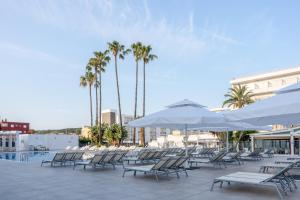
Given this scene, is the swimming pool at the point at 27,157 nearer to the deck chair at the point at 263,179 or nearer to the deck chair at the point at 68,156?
the deck chair at the point at 68,156

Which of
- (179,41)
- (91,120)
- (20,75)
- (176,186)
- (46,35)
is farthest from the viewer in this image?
(91,120)

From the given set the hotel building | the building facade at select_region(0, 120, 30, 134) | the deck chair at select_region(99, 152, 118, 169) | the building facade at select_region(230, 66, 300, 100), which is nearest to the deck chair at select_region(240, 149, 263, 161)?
the deck chair at select_region(99, 152, 118, 169)

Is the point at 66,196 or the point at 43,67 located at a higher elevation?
the point at 43,67

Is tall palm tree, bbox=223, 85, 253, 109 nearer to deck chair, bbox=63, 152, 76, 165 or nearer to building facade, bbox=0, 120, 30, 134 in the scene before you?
deck chair, bbox=63, 152, 76, 165

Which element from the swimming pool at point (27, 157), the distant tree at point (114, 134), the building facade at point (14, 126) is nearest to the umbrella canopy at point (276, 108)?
the swimming pool at point (27, 157)

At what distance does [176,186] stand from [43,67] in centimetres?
2130

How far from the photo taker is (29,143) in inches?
1583

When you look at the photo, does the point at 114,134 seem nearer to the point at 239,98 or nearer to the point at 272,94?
the point at 239,98

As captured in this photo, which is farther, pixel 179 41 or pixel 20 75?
pixel 20 75

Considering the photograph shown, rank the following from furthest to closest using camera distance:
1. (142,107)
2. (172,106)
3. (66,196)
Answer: (142,107) < (172,106) < (66,196)

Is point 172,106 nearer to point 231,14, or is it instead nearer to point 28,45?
point 231,14

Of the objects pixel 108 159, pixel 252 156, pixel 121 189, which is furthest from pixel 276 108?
pixel 252 156

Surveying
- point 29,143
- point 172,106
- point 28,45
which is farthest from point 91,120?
point 172,106

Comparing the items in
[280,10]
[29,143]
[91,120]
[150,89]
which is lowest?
[29,143]
